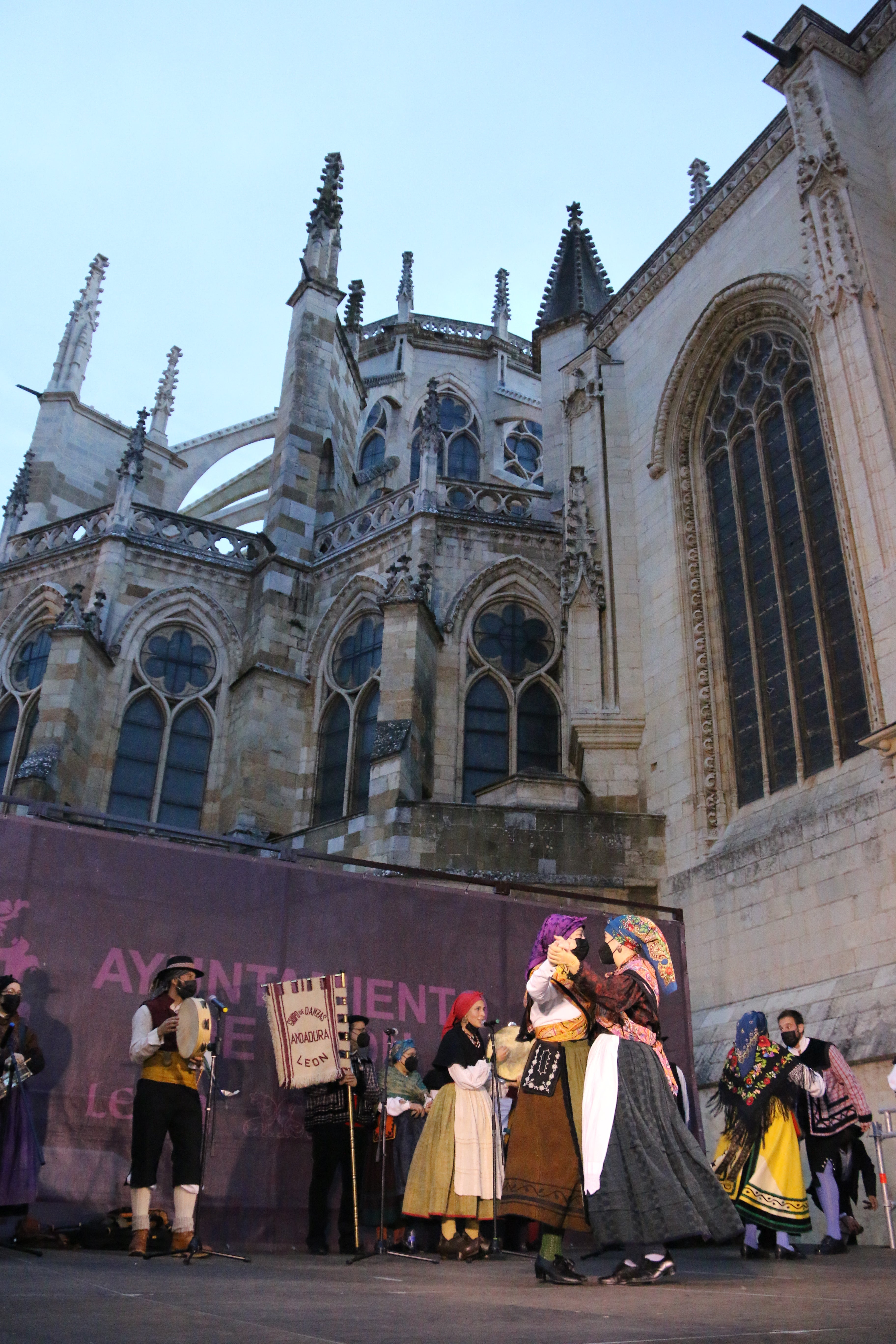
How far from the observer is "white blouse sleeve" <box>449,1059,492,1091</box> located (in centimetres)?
619

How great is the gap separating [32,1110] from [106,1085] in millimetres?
473

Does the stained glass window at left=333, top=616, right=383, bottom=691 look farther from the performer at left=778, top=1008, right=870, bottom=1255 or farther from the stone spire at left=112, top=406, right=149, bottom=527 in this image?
the performer at left=778, top=1008, right=870, bottom=1255

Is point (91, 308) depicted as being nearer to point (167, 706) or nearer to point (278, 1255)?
point (167, 706)

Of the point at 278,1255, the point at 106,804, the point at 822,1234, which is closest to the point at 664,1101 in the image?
the point at 278,1255

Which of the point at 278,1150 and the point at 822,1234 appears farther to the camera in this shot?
the point at 822,1234

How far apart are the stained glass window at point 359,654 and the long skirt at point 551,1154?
1213 cm

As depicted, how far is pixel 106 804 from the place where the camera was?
16.5 m

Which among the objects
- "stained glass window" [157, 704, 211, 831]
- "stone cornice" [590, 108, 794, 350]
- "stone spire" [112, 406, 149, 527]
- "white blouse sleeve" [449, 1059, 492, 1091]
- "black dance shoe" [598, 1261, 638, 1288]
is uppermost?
"stone cornice" [590, 108, 794, 350]

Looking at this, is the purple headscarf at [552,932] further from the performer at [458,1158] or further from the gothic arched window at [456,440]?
the gothic arched window at [456,440]

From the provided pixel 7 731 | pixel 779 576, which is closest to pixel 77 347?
pixel 7 731

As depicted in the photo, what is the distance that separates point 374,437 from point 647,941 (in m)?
24.5

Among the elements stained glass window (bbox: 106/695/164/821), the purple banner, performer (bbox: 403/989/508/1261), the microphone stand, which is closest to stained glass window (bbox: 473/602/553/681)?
stained glass window (bbox: 106/695/164/821)

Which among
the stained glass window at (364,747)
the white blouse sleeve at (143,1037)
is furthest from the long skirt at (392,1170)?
the stained glass window at (364,747)

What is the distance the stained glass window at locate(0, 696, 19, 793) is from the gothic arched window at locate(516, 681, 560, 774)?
7572 millimetres
